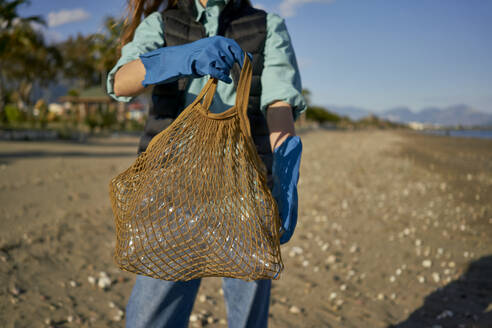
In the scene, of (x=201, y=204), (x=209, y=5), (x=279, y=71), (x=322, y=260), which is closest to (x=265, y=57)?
(x=279, y=71)

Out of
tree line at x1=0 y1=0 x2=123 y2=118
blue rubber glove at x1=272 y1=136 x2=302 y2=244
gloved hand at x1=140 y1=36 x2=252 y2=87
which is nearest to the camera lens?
gloved hand at x1=140 y1=36 x2=252 y2=87

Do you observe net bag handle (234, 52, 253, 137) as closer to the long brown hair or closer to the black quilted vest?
the black quilted vest

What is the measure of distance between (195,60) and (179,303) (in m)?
1.16

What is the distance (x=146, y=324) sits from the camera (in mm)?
1686

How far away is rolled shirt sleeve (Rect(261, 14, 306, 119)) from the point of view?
1594 millimetres

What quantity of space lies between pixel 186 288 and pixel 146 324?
9.7 inches

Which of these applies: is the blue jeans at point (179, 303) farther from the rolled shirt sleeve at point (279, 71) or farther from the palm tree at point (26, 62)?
the palm tree at point (26, 62)

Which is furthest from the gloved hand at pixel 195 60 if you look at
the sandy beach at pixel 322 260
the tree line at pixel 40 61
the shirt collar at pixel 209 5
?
the tree line at pixel 40 61

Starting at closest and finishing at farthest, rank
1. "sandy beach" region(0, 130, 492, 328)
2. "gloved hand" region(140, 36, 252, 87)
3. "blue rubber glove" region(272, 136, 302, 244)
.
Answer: "gloved hand" region(140, 36, 252, 87) → "blue rubber glove" region(272, 136, 302, 244) → "sandy beach" region(0, 130, 492, 328)

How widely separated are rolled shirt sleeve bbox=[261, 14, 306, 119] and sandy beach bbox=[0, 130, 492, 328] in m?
2.35

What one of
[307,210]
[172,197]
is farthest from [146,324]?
[307,210]

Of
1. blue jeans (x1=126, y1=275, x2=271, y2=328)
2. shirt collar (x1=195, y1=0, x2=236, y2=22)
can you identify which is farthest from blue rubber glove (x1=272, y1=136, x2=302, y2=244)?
shirt collar (x1=195, y1=0, x2=236, y2=22)

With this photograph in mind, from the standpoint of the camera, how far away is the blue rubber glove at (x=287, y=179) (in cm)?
157

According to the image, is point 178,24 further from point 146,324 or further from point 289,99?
point 146,324
